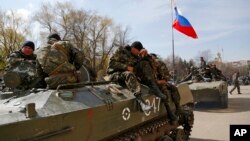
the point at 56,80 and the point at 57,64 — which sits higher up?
the point at 57,64

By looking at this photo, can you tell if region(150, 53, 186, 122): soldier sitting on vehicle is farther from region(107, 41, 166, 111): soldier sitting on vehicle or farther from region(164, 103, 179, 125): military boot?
region(107, 41, 166, 111): soldier sitting on vehicle

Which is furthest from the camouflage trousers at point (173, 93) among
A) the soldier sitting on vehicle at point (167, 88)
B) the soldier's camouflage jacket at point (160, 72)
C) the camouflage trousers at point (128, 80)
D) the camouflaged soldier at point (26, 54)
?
the camouflaged soldier at point (26, 54)

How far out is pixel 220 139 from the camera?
9.73 meters

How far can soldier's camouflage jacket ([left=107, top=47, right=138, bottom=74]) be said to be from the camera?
7090 mm

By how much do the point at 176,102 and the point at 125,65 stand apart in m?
1.80

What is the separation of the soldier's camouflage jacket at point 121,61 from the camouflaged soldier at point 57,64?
1.65 metres

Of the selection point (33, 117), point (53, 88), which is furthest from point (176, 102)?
point (33, 117)

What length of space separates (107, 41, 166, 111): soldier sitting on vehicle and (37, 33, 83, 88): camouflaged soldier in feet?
4.54

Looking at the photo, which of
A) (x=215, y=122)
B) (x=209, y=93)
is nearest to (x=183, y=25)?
(x=209, y=93)

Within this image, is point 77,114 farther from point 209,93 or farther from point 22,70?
point 209,93

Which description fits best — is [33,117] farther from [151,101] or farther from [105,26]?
[105,26]

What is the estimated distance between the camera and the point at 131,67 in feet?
23.8

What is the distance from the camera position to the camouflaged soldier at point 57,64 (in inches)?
204

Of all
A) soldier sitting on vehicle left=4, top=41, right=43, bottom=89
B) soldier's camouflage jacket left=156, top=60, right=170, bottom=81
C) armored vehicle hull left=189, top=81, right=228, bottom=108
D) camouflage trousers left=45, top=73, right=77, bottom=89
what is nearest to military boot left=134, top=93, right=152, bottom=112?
camouflage trousers left=45, top=73, right=77, bottom=89
